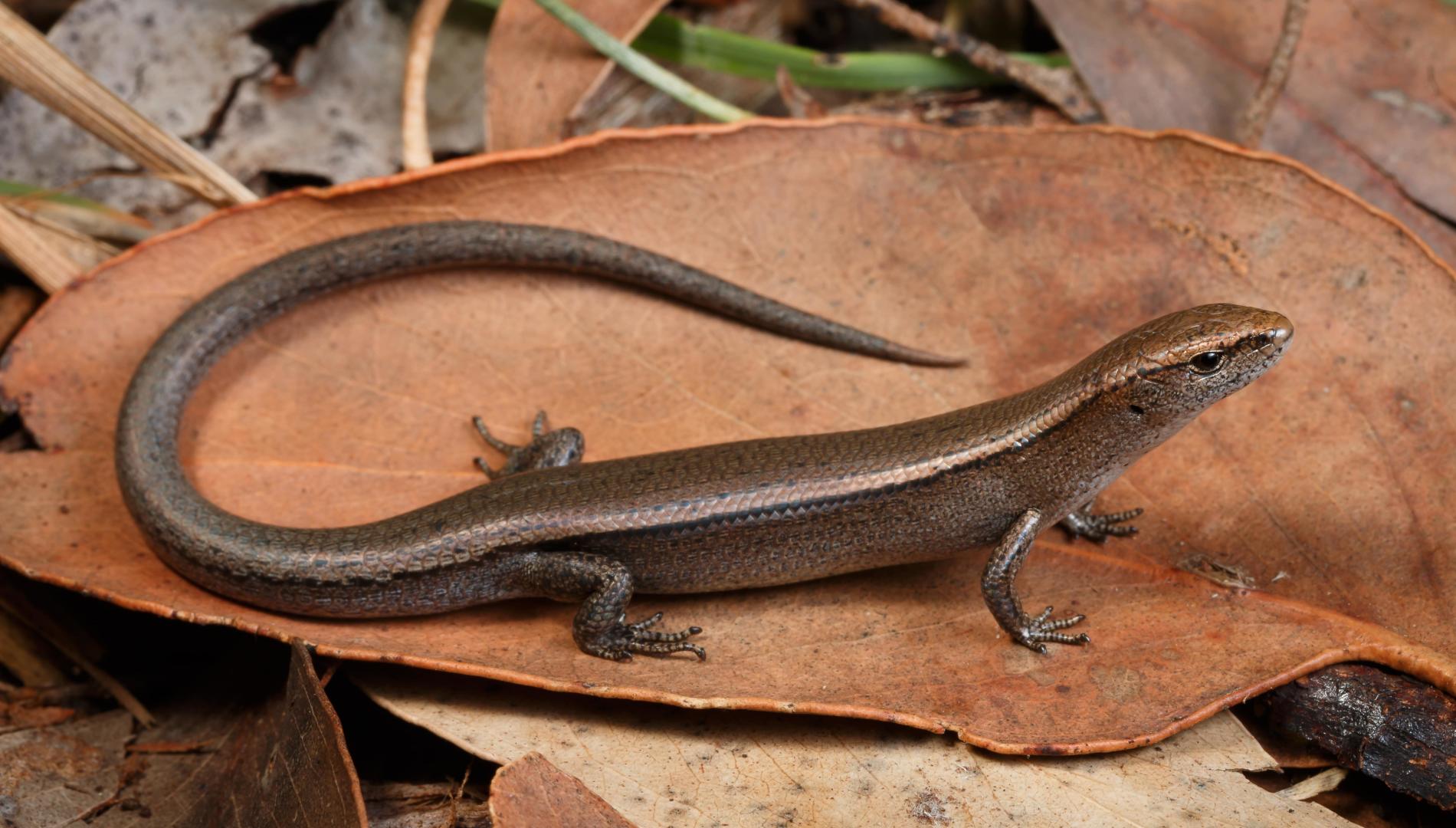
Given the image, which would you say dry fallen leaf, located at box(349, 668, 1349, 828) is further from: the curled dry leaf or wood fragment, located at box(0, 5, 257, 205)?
wood fragment, located at box(0, 5, 257, 205)

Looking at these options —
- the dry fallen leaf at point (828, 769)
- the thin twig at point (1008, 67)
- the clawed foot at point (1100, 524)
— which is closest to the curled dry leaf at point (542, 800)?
the dry fallen leaf at point (828, 769)

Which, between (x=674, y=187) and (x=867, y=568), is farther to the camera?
(x=674, y=187)

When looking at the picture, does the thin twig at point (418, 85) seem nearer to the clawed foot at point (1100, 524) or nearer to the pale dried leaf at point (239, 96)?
the pale dried leaf at point (239, 96)

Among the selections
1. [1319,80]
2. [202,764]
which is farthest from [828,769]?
[1319,80]

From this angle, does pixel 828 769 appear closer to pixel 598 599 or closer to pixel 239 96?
pixel 598 599

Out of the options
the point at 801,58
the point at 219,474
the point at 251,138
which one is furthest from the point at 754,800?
the point at 251,138

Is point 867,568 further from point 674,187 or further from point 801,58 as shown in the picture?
point 801,58
